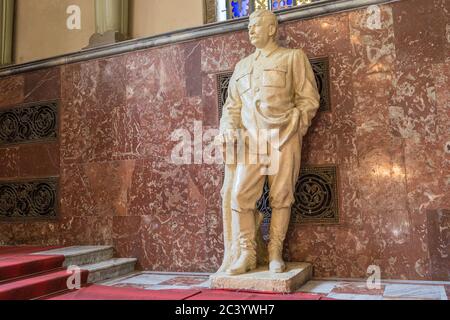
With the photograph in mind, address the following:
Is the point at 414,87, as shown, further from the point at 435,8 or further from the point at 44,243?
the point at 44,243

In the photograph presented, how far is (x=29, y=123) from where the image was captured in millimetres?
5438

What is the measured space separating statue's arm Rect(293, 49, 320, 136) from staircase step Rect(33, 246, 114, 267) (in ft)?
7.85

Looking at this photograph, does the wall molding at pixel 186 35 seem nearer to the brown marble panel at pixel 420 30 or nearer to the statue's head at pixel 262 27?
the brown marble panel at pixel 420 30

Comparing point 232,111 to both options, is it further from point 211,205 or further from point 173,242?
point 173,242

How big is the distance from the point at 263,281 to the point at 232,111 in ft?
4.91

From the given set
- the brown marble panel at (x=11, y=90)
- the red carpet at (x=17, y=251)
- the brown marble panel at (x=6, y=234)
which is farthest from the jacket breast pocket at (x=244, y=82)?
the brown marble panel at (x=6, y=234)

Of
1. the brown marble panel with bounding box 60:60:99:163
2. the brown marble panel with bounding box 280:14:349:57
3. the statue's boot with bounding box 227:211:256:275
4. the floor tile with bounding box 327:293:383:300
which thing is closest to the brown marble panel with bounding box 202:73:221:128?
the brown marble panel with bounding box 280:14:349:57

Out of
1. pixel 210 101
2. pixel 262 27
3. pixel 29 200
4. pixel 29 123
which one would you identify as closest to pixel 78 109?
pixel 29 123

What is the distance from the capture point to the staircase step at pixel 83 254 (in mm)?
4062

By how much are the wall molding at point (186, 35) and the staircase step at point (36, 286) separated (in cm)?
253

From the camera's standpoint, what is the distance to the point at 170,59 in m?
4.71

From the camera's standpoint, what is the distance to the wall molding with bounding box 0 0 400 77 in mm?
4059

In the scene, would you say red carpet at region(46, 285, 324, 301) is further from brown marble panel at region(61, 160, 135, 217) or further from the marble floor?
brown marble panel at region(61, 160, 135, 217)

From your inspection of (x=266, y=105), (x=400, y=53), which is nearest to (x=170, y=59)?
(x=266, y=105)
